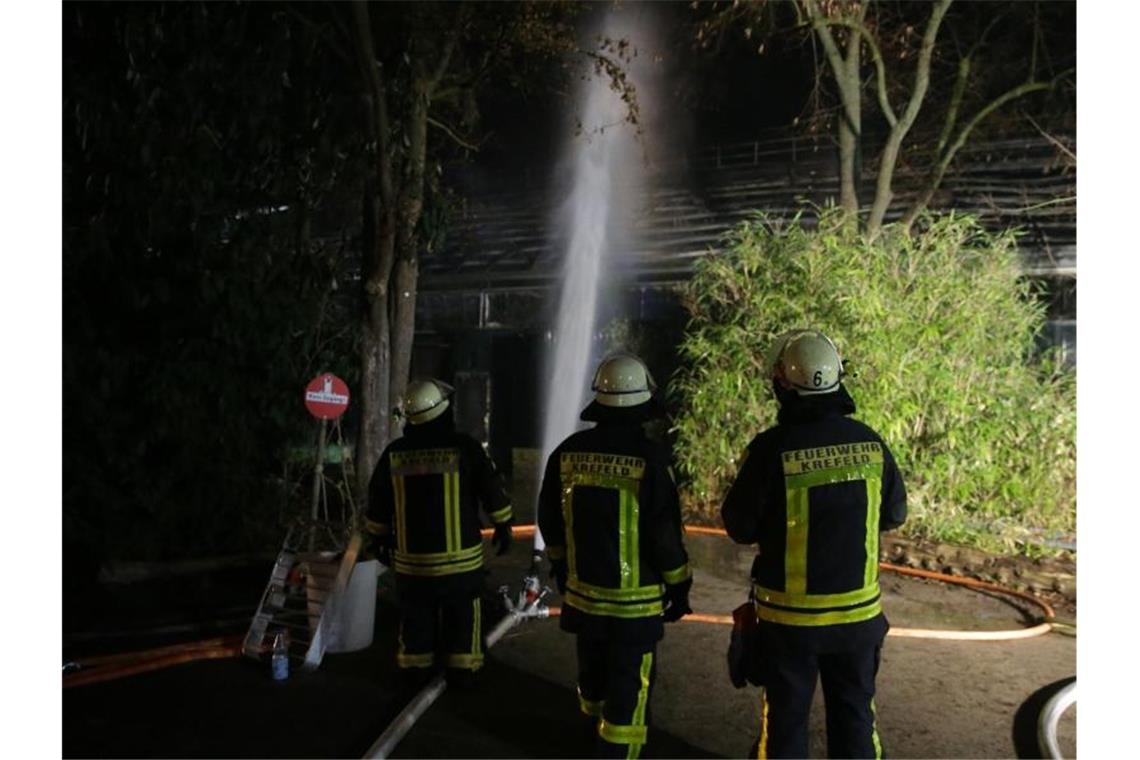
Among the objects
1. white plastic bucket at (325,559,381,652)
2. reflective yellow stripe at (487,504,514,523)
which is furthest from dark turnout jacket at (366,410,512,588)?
white plastic bucket at (325,559,381,652)

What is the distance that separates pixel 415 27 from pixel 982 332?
6159 millimetres

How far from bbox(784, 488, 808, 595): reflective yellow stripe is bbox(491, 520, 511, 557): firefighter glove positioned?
189 centimetres

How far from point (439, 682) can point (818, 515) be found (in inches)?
97.0

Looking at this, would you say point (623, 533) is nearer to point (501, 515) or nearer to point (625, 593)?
point (625, 593)

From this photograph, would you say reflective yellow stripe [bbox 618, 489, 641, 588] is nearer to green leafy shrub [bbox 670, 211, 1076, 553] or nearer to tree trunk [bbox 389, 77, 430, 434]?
tree trunk [bbox 389, 77, 430, 434]

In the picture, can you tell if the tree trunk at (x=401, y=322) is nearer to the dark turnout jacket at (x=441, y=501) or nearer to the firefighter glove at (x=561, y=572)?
the dark turnout jacket at (x=441, y=501)

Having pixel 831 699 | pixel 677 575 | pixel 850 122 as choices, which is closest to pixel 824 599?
pixel 831 699

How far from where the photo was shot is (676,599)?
3754 millimetres

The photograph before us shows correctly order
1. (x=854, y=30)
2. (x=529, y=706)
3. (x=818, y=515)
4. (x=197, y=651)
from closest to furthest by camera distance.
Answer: (x=818, y=515), (x=529, y=706), (x=197, y=651), (x=854, y=30)

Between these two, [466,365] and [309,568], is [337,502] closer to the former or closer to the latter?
[466,365]

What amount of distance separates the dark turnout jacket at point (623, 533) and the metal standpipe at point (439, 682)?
1024 mm

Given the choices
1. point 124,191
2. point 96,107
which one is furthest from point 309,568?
point 96,107

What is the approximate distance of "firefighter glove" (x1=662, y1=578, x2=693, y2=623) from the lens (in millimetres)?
3729

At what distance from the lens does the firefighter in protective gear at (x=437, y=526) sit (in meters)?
4.62
